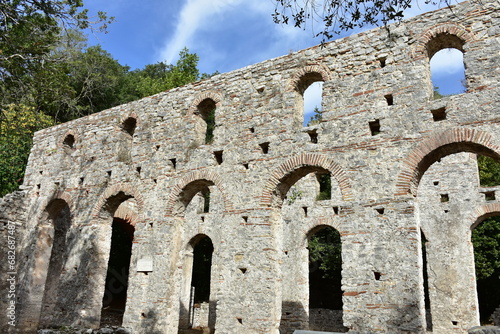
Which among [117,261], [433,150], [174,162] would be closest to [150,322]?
[174,162]

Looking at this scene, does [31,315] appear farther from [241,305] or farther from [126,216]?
[241,305]

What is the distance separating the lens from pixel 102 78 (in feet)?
85.5

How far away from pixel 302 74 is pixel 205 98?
282cm

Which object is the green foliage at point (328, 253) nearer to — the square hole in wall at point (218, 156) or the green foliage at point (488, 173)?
the green foliage at point (488, 173)

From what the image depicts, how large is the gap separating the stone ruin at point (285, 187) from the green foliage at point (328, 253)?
9.77 ft

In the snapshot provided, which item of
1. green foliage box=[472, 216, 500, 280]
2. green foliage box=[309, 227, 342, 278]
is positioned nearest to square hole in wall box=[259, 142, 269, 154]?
green foliage box=[309, 227, 342, 278]

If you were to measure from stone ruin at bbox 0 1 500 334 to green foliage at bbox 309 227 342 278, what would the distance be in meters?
2.98

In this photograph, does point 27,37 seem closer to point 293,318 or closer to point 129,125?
point 129,125

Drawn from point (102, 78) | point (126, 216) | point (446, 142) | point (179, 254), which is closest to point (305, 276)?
point (179, 254)

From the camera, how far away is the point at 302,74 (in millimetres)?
9422

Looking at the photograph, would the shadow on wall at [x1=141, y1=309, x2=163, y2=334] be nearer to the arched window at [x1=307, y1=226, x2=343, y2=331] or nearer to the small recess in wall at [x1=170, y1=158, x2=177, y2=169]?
the small recess in wall at [x1=170, y1=158, x2=177, y2=169]

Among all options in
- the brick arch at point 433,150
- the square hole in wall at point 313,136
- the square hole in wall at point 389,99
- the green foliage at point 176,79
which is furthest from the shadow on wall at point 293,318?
the green foliage at point 176,79

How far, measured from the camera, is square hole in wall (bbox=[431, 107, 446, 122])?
7.63 m

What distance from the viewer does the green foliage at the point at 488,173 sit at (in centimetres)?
1831
